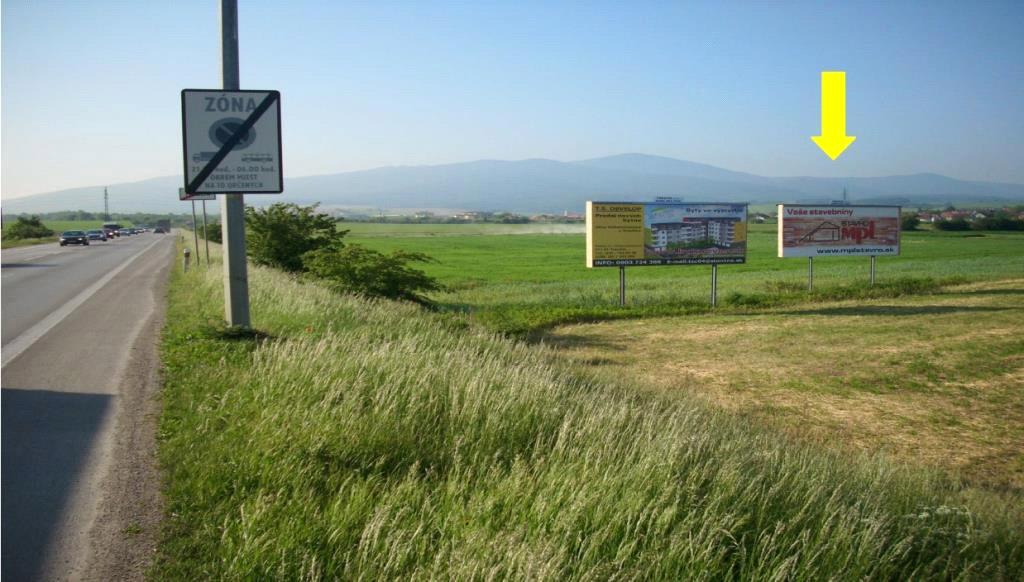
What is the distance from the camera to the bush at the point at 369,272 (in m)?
19.8

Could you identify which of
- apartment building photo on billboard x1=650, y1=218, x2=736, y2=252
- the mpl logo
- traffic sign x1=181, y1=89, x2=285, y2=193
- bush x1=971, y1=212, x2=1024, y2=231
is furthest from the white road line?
bush x1=971, y1=212, x2=1024, y2=231

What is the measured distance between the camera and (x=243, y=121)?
10.5m

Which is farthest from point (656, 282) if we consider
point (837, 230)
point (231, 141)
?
point (231, 141)

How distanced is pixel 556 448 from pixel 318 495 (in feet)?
4.93

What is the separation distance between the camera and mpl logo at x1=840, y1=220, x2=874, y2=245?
84.1ft

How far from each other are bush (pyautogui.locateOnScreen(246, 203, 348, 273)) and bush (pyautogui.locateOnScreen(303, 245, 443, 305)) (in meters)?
4.11

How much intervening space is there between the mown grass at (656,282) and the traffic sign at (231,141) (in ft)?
27.7

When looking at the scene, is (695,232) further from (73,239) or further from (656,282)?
(73,239)

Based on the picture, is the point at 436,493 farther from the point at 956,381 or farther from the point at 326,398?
the point at 956,381

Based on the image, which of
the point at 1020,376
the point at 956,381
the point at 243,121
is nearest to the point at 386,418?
the point at 243,121

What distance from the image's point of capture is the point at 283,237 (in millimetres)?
25438

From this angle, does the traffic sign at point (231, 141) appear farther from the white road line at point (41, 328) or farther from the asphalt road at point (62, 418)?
the white road line at point (41, 328)

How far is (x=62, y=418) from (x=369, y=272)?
1255 centimetres

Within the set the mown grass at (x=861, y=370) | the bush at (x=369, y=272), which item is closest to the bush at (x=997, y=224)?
the mown grass at (x=861, y=370)
